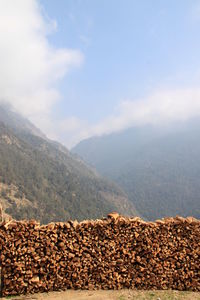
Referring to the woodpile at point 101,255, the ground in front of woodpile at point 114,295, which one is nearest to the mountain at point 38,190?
the woodpile at point 101,255

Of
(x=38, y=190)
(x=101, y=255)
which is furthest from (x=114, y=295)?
(x=38, y=190)

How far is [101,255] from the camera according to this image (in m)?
8.16

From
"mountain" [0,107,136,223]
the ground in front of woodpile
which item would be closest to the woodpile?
the ground in front of woodpile

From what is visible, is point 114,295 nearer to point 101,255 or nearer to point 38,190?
point 101,255

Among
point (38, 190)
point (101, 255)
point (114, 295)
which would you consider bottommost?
point (38, 190)

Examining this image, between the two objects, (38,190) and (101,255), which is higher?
(101,255)

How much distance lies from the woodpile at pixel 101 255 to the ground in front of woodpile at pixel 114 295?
255 millimetres

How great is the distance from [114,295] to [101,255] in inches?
45.0

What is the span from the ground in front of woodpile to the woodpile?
255 mm

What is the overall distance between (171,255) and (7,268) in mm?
5002

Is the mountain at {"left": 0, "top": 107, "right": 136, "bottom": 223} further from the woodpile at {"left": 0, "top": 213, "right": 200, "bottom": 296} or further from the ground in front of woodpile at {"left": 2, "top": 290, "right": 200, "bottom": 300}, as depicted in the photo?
the ground in front of woodpile at {"left": 2, "top": 290, "right": 200, "bottom": 300}

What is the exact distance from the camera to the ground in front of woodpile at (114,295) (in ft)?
24.3

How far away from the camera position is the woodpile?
779 cm

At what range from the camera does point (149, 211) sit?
160875 millimetres
